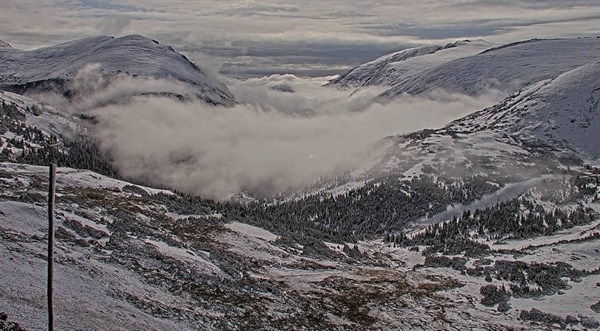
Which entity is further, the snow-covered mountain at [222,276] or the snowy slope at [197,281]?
the snow-covered mountain at [222,276]

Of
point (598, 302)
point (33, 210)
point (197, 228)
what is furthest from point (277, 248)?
point (598, 302)

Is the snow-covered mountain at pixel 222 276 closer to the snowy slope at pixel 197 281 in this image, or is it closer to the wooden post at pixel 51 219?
the snowy slope at pixel 197 281

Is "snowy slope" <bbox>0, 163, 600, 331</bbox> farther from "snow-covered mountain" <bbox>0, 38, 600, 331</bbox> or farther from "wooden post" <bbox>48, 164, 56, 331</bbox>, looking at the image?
"wooden post" <bbox>48, 164, 56, 331</bbox>

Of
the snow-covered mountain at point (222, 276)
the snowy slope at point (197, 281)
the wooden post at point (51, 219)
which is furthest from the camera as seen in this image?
the snow-covered mountain at point (222, 276)

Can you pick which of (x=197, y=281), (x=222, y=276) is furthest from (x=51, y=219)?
(x=222, y=276)

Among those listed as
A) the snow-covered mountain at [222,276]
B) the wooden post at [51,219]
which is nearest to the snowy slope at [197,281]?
the snow-covered mountain at [222,276]

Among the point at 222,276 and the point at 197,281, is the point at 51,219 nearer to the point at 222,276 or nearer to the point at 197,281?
the point at 197,281

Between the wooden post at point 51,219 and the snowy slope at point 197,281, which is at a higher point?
the wooden post at point 51,219

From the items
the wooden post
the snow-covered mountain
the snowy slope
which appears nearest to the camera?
the wooden post

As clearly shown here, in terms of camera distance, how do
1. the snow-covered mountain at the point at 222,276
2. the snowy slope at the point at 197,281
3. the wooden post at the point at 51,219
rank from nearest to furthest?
1. the wooden post at the point at 51,219
2. the snowy slope at the point at 197,281
3. the snow-covered mountain at the point at 222,276

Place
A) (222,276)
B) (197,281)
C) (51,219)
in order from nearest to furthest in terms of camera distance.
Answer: (51,219)
(197,281)
(222,276)

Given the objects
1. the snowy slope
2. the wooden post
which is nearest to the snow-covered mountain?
the snowy slope

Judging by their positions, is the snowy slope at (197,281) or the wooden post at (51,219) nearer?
the wooden post at (51,219)
